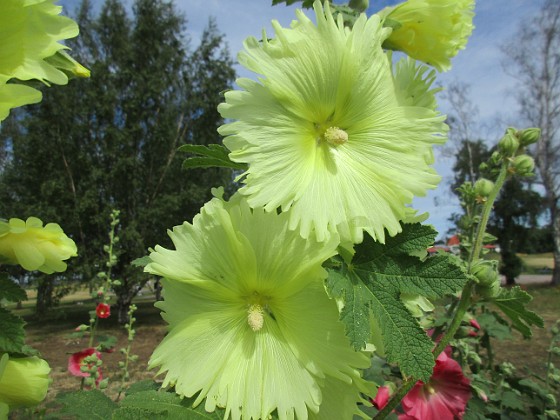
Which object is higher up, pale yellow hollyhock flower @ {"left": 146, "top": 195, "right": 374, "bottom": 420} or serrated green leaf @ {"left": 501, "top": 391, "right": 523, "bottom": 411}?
pale yellow hollyhock flower @ {"left": 146, "top": 195, "right": 374, "bottom": 420}

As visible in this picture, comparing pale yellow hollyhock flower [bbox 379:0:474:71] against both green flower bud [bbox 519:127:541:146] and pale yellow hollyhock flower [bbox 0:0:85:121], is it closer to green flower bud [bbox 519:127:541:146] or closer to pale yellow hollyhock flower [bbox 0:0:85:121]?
pale yellow hollyhock flower [bbox 0:0:85:121]

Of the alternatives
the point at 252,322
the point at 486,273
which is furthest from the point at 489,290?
the point at 252,322

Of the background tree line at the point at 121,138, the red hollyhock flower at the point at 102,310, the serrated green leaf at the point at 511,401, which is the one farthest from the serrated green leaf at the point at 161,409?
the background tree line at the point at 121,138

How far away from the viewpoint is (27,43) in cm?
51

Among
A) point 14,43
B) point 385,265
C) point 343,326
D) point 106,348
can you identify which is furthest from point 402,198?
point 106,348

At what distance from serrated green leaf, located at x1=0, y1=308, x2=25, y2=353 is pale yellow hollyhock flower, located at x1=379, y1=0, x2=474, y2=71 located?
30.1 inches

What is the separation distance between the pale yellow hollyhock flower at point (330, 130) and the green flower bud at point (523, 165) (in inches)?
35.6

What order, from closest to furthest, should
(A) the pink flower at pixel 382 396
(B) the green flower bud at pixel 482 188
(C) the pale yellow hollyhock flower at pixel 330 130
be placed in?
(C) the pale yellow hollyhock flower at pixel 330 130 < (A) the pink flower at pixel 382 396 < (B) the green flower bud at pixel 482 188

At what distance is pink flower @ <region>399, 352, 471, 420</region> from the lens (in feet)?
5.60

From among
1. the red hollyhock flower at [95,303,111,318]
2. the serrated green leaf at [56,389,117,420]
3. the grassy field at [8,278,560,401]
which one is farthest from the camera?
the grassy field at [8,278,560,401]

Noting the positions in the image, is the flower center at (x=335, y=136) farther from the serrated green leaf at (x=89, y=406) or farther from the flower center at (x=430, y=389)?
the flower center at (x=430, y=389)

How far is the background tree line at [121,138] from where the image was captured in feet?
48.8

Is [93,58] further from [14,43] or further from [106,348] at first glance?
[14,43]

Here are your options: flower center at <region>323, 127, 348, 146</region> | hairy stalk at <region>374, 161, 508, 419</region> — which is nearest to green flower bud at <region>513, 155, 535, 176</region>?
hairy stalk at <region>374, 161, 508, 419</region>
